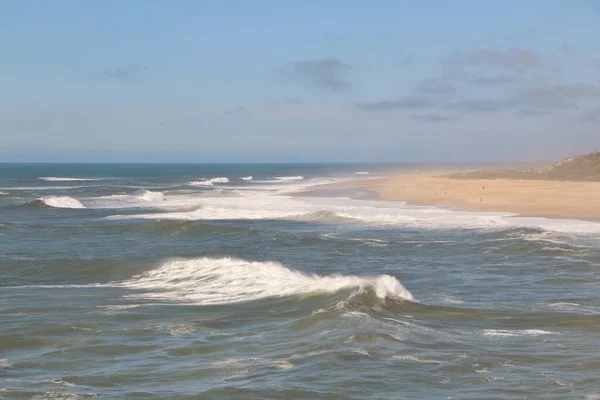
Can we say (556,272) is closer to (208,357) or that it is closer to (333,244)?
(333,244)

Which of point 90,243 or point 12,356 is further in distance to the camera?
point 90,243

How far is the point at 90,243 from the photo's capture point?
1131 inches

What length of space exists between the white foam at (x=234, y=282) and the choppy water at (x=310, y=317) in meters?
0.06

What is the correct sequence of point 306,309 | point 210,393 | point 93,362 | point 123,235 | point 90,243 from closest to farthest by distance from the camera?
1. point 210,393
2. point 93,362
3. point 306,309
4. point 90,243
5. point 123,235

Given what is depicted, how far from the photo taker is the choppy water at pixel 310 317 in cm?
1016

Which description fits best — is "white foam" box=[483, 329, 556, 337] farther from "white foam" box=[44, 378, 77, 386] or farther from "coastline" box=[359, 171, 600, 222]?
"coastline" box=[359, 171, 600, 222]

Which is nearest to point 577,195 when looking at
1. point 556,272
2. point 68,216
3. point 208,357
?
point 556,272

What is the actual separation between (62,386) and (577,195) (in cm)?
3600

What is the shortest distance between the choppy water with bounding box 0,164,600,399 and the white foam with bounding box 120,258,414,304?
6 cm

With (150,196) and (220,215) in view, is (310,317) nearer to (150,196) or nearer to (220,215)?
(220,215)

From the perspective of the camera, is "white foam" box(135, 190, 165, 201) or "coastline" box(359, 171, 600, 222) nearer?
"coastline" box(359, 171, 600, 222)

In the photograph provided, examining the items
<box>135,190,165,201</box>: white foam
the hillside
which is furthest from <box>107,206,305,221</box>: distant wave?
the hillside

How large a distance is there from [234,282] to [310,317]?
479 centimetres

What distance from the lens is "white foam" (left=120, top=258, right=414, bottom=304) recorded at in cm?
1611
